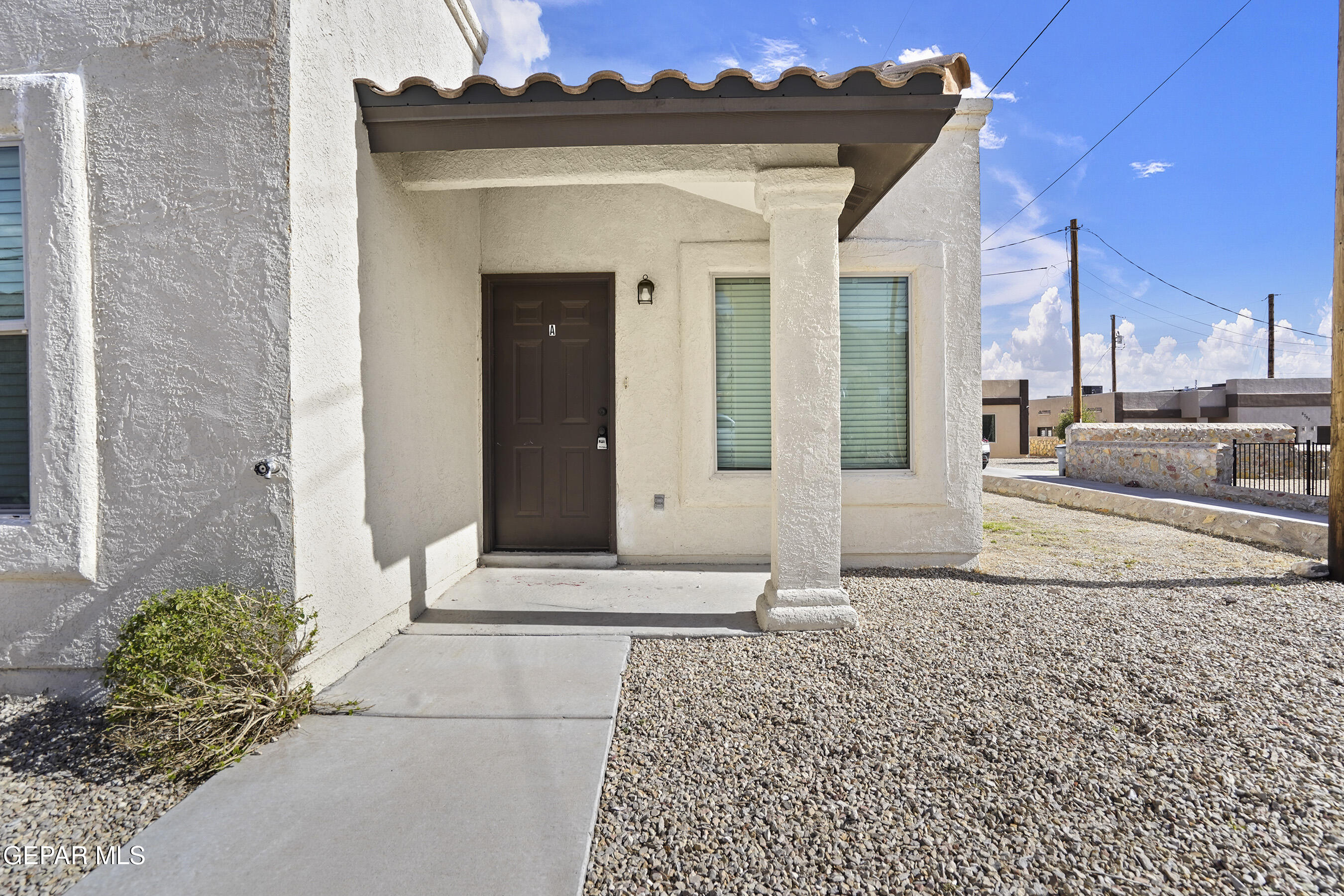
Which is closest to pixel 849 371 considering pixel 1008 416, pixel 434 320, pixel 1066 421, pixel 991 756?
pixel 434 320

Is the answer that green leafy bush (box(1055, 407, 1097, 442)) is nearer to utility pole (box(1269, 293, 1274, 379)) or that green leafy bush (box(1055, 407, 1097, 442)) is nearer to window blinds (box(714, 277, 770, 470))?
utility pole (box(1269, 293, 1274, 379))

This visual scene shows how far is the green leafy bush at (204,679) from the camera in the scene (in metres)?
2.33

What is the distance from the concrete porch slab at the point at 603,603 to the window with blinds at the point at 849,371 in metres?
1.07

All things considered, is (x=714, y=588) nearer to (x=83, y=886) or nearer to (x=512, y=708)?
(x=512, y=708)

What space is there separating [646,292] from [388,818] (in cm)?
401

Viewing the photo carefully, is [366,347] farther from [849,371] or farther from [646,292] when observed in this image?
[849,371]

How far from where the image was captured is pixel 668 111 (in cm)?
337

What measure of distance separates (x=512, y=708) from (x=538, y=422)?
2894 mm

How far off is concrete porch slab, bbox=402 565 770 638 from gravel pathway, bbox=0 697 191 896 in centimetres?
147

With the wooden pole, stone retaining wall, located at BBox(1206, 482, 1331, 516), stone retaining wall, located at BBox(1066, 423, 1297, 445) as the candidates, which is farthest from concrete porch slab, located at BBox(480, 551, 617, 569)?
stone retaining wall, located at BBox(1066, 423, 1297, 445)

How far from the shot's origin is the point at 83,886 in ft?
5.74

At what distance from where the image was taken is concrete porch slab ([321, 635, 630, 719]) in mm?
2781

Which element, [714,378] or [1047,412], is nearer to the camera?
[714,378]

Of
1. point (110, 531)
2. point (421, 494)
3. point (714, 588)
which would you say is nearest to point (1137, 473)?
point (714, 588)
